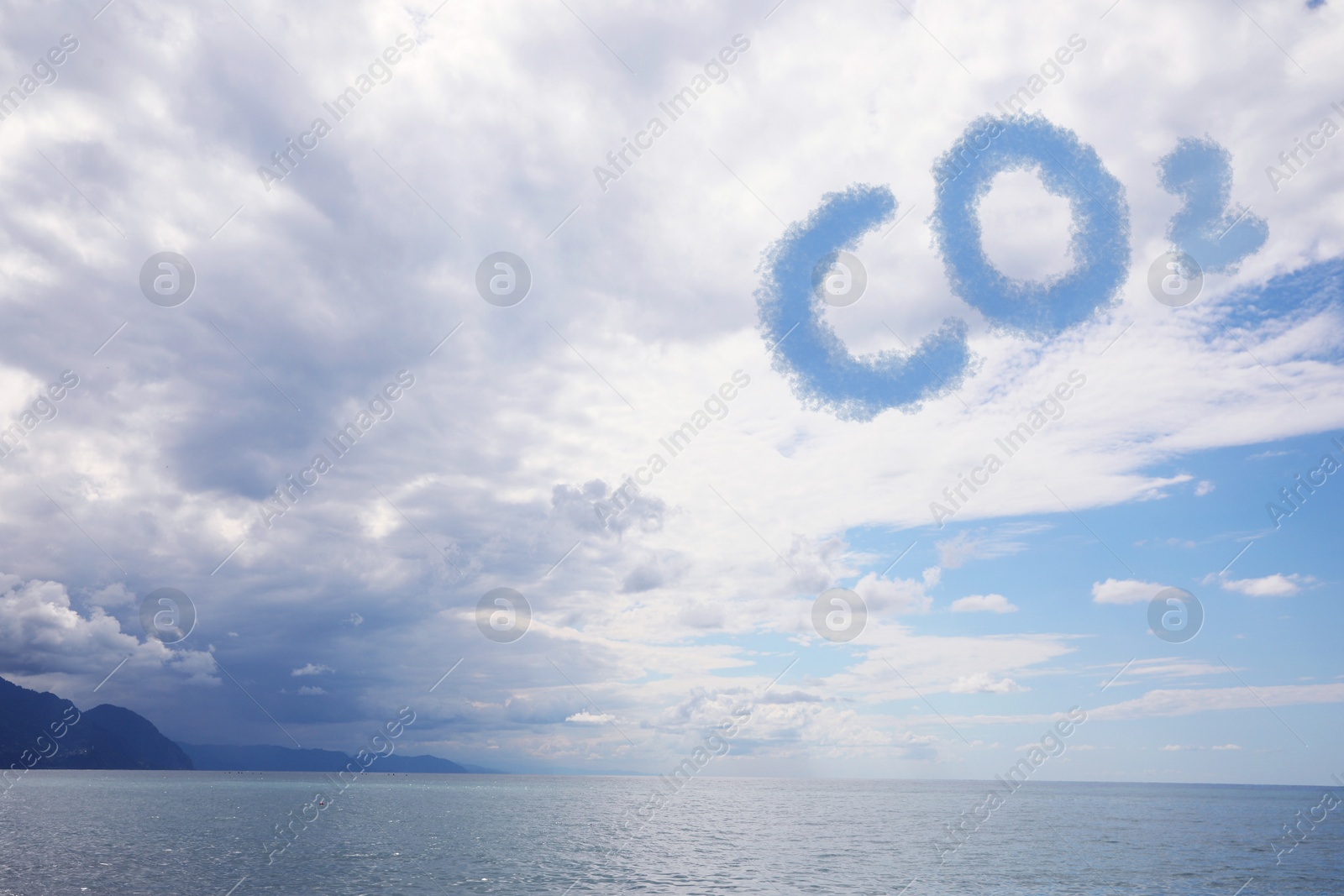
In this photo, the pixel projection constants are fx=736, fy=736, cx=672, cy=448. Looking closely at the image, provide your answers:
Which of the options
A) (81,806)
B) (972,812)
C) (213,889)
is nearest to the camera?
(213,889)

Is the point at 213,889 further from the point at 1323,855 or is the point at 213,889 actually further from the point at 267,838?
the point at 1323,855

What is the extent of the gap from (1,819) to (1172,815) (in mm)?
213108

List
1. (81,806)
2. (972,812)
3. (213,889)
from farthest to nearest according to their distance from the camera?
(972,812), (81,806), (213,889)

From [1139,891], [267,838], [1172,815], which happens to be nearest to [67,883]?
[267,838]

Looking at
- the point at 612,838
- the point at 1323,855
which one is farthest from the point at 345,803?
the point at 1323,855

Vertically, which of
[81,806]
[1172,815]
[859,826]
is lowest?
[1172,815]

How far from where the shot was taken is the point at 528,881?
58.5 meters

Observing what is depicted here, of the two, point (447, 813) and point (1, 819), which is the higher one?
point (1, 819)

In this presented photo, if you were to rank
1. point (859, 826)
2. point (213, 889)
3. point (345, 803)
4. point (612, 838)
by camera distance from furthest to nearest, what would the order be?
1. point (345, 803)
2. point (859, 826)
3. point (612, 838)
4. point (213, 889)

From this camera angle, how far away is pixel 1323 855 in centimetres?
8481

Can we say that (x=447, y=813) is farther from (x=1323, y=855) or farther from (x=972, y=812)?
(x=1323, y=855)

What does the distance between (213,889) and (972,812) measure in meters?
153

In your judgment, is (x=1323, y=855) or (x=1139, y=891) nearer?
(x=1139, y=891)

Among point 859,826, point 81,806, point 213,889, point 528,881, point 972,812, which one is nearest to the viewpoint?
point 213,889
